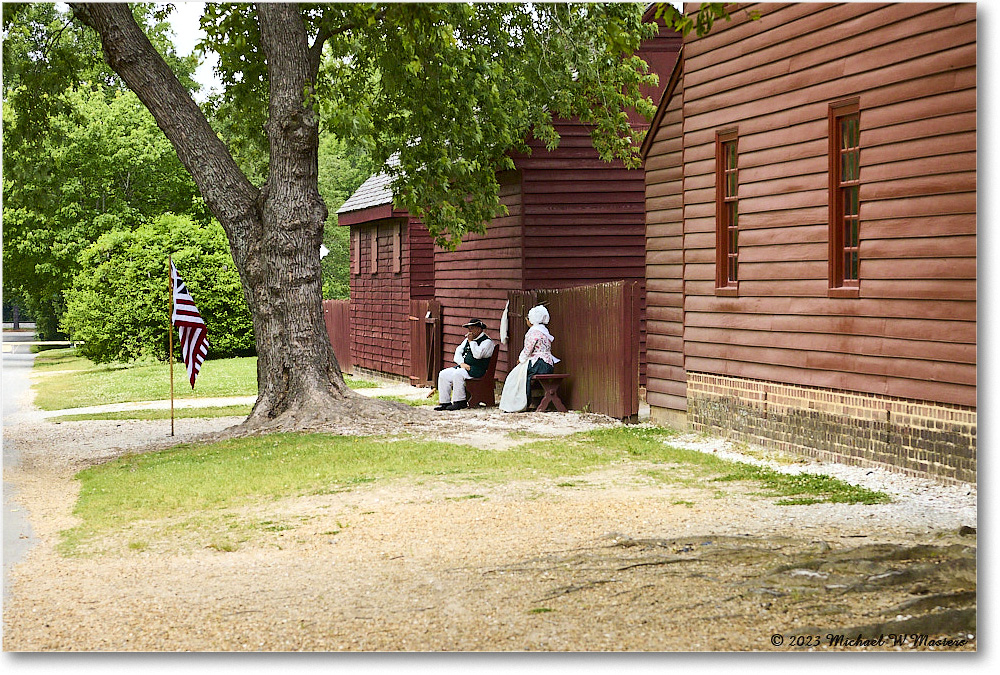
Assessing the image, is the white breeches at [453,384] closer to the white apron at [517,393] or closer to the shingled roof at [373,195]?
the white apron at [517,393]

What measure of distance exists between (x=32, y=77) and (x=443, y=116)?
21.4ft

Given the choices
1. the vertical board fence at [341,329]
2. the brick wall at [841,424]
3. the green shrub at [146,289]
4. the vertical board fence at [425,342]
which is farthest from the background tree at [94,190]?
the brick wall at [841,424]

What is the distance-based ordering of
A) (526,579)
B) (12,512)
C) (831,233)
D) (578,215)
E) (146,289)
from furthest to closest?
(146,289) → (578,215) → (831,233) → (12,512) → (526,579)

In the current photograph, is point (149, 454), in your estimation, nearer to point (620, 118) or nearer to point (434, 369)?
point (620, 118)

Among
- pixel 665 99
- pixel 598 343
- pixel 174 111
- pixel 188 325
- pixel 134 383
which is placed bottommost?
pixel 134 383

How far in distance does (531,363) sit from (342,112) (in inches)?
183

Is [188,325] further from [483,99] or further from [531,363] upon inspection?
[483,99]

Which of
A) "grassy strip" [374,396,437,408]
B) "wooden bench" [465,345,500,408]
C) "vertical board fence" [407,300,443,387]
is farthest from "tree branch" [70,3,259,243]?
"vertical board fence" [407,300,443,387]

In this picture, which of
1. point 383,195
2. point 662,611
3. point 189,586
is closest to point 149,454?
point 189,586

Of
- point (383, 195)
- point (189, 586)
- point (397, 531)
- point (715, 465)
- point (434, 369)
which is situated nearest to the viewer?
point (189, 586)

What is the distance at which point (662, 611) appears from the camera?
6.37m

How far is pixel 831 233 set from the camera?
11.7 m

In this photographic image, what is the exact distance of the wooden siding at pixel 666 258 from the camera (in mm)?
15430

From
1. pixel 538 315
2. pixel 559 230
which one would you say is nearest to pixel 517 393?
pixel 538 315
